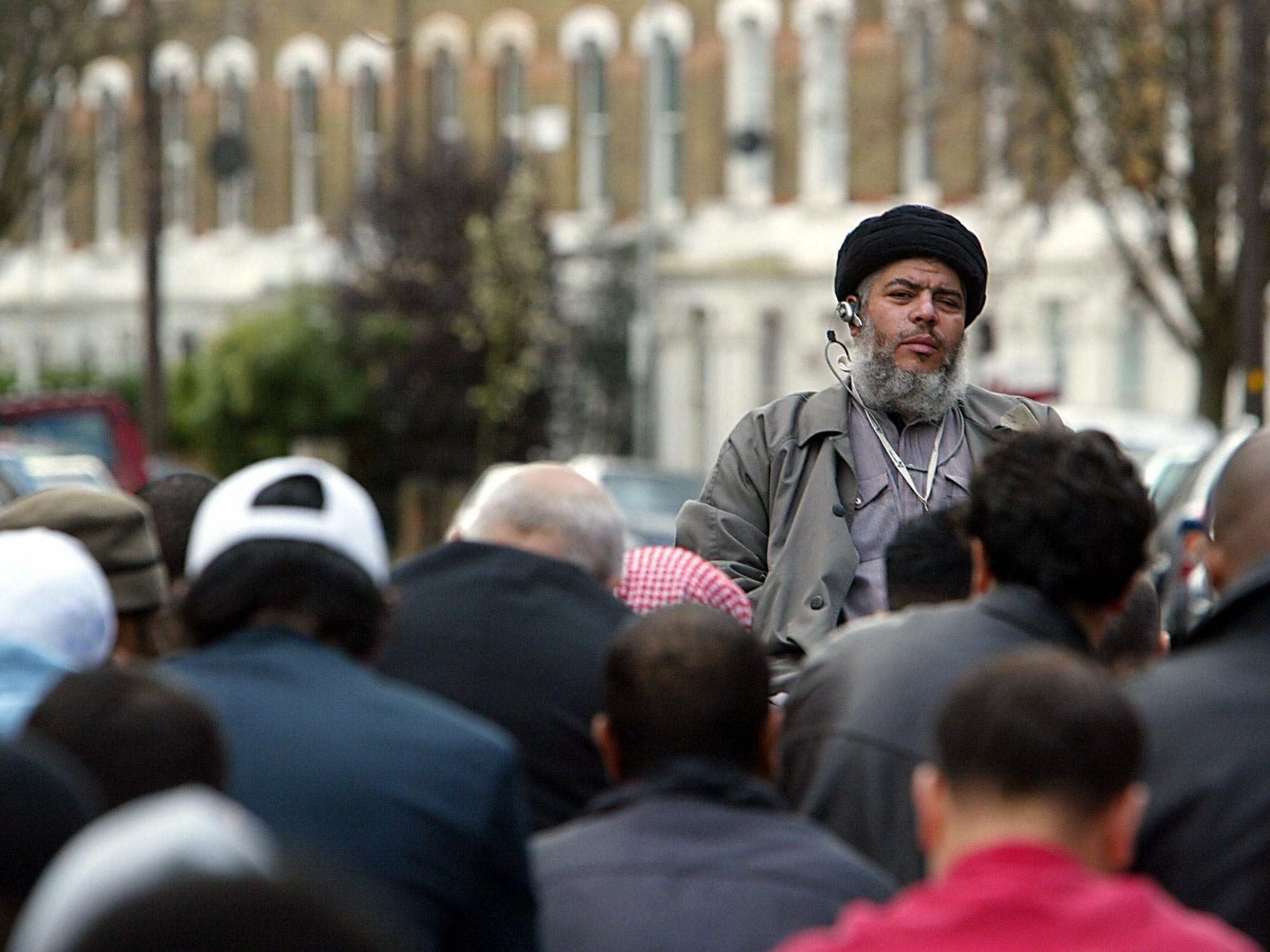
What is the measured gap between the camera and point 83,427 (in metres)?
18.9

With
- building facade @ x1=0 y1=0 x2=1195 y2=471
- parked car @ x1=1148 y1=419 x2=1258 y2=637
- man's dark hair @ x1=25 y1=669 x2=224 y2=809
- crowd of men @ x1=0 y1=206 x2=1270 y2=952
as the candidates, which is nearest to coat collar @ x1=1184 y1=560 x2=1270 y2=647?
crowd of men @ x1=0 y1=206 x2=1270 y2=952

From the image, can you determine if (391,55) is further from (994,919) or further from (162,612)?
(994,919)

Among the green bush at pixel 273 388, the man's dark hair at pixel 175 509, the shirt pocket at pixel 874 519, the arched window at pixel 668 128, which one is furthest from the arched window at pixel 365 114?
the shirt pocket at pixel 874 519

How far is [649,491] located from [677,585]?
15852 millimetres

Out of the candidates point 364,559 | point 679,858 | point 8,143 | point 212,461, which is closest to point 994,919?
point 679,858

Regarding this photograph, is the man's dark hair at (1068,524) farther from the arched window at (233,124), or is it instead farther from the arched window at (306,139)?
the arched window at (233,124)

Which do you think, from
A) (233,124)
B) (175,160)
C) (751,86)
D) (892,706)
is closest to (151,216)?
(751,86)

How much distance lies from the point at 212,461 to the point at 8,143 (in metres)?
6.47

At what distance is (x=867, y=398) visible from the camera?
19.3 feet

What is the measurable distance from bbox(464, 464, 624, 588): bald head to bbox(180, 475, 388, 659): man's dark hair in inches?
31.9

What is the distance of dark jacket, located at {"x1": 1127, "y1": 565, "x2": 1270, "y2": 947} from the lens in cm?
342

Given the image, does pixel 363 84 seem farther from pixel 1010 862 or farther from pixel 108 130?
pixel 1010 862

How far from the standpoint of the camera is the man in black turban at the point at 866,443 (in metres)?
5.52

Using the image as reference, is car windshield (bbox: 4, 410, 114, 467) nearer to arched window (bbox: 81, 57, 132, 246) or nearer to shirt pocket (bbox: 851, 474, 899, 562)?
shirt pocket (bbox: 851, 474, 899, 562)
